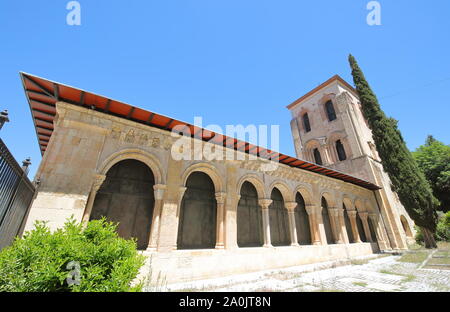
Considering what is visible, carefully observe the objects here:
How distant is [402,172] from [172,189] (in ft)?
51.8

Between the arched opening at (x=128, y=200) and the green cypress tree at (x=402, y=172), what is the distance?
16.2m

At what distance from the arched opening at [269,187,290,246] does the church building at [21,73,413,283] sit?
50mm

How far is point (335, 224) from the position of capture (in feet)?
35.2

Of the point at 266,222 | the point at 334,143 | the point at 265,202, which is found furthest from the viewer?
the point at 334,143

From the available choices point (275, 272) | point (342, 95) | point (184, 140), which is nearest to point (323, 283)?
point (275, 272)

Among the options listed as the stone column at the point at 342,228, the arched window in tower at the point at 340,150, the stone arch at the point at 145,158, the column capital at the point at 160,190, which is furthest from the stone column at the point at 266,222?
the arched window in tower at the point at 340,150

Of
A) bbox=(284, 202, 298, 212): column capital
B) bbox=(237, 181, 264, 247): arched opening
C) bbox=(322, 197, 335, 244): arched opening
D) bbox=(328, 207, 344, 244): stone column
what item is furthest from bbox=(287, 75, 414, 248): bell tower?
bbox=(237, 181, 264, 247): arched opening

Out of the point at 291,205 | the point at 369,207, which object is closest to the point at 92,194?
the point at 291,205

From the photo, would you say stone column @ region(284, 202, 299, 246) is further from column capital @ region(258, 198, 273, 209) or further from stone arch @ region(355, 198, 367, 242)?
stone arch @ region(355, 198, 367, 242)

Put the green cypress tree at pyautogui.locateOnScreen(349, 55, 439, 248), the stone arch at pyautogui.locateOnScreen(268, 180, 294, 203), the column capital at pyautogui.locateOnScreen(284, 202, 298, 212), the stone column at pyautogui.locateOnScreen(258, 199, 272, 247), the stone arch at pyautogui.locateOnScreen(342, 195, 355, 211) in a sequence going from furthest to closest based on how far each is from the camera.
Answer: the green cypress tree at pyautogui.locateOnScreen(349, 55, 439, 248) → the stone arch at pyautogui.locateOnScreen(342, 195, 355, 211) → the column capital at pyautogui.locateOnScreen(284, 202, 298, 212) → the stone arch at pyautogui.locateOnScreen(268, 180, 294, 203) → the stone column at pyautogui.locateOnScreen(258, 199, 272, 247)

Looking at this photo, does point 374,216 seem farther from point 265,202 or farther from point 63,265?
point 63,265

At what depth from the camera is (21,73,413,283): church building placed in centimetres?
484

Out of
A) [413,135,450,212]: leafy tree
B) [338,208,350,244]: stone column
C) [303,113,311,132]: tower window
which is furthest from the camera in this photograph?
[303,113,311,132]: tower window

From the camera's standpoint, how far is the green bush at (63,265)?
2.11 m
